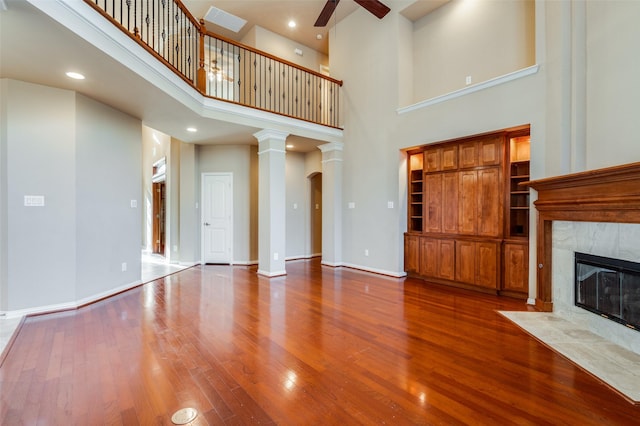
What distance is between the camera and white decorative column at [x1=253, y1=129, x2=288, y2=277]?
559 cm

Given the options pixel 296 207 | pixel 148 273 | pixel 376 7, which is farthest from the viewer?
pixel 296 207

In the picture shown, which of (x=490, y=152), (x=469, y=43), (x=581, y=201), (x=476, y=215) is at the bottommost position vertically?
(x=476, y=215)

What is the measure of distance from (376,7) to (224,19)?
3.44 metres

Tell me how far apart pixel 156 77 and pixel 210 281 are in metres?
3.27

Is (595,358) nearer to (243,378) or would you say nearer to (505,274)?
(505,274)

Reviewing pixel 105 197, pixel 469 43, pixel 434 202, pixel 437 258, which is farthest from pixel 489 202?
pixel 105 197

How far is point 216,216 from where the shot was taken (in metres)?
6.87

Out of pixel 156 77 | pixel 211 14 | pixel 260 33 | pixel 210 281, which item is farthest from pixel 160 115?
pixel 260 33

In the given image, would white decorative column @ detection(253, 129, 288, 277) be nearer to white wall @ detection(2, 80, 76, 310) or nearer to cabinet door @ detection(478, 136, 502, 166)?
white wall @ detection(2, 80, 76, 310)

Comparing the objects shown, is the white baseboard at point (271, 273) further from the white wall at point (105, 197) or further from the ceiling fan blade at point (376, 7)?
the ceiling fan blade at point (376, 7)

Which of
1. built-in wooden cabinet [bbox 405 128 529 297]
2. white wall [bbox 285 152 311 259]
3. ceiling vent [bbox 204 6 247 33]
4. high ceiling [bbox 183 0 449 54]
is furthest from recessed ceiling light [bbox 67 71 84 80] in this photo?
built-in wooden cabinet [bbox 405 128 529 297]

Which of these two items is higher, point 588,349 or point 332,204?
point 332,204

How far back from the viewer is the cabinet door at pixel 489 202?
4.35m

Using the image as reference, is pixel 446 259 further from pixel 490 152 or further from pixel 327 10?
pixel 327 10
